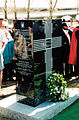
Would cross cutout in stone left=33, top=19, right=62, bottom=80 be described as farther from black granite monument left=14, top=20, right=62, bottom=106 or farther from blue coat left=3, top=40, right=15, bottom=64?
blue coat left=3, top=40, right=15, bottom=64

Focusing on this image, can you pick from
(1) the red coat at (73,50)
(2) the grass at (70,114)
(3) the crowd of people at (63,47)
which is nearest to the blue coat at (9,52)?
(3) the crowd of people at (63,47)

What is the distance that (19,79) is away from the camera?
5156mm

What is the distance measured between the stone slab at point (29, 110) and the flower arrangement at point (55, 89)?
0.11m

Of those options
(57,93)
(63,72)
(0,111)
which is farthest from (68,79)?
(0,111)

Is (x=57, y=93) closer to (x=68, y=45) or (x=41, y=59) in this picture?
(x=41, y=59)

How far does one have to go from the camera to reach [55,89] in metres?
5.20

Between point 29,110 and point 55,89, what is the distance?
0.72 m

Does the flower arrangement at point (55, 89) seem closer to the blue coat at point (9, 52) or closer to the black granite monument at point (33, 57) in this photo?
the black granite monument at point (33, 57)

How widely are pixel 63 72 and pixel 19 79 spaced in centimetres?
276

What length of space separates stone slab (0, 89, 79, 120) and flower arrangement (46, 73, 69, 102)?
0.11 m

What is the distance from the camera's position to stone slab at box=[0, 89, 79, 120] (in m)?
4.66

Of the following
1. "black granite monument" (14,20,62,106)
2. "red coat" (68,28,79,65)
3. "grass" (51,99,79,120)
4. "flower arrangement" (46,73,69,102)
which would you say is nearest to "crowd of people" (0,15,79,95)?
"red coat" (68,28,79,65)

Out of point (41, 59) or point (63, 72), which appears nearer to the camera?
point (41, 59)

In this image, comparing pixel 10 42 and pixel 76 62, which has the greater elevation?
pixel 10 42
